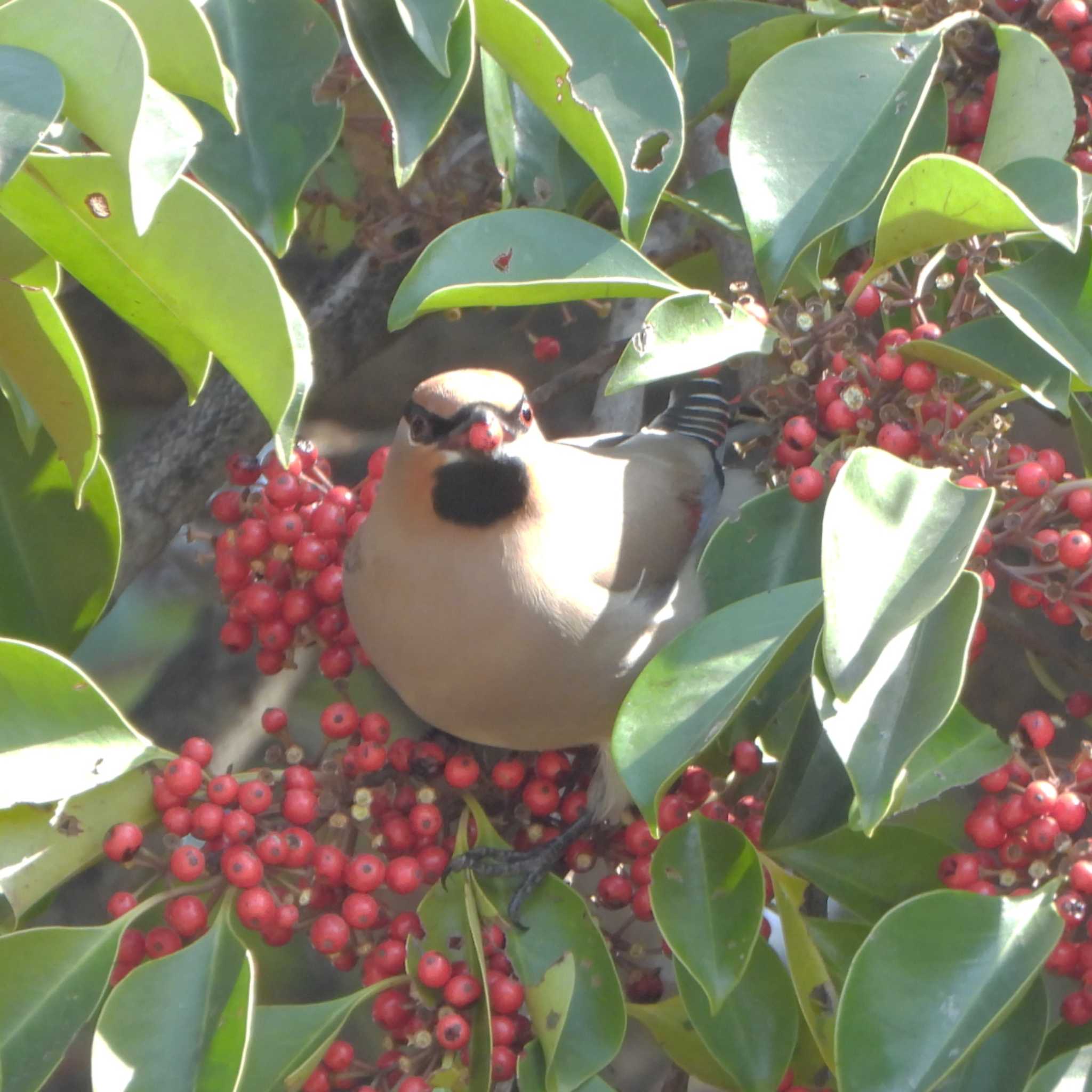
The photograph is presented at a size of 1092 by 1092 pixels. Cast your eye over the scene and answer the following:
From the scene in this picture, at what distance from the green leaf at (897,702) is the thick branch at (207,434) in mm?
1337

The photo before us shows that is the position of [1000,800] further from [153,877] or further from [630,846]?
[153,877]

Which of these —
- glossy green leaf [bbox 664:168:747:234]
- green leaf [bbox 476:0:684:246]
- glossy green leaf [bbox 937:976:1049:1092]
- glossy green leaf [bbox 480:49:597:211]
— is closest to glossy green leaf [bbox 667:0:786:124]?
glossy green leaf [bbox 664:168:747:234]

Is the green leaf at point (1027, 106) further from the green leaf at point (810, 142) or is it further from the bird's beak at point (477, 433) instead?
the bird's beak at point (477, 433)

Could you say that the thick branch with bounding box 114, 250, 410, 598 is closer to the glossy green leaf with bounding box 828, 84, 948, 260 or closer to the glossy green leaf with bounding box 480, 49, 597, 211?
the glossy green leaf with bounding box 480, 49, 597, 211

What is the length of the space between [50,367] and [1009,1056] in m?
1.15

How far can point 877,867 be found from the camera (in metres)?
1.59

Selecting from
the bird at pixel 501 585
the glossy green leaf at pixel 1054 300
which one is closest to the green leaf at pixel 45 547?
the bird at pixel 501 585

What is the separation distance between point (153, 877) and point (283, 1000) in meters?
1.17

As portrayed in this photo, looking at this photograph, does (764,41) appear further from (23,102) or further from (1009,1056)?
(1009,1056)

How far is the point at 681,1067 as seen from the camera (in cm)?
170

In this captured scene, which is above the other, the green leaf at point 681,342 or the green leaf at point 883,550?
the green leaf at point 681,342

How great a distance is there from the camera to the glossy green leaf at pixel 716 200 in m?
1.82

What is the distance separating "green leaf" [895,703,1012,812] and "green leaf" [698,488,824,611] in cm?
24

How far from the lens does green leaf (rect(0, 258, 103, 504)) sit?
1504 mm
